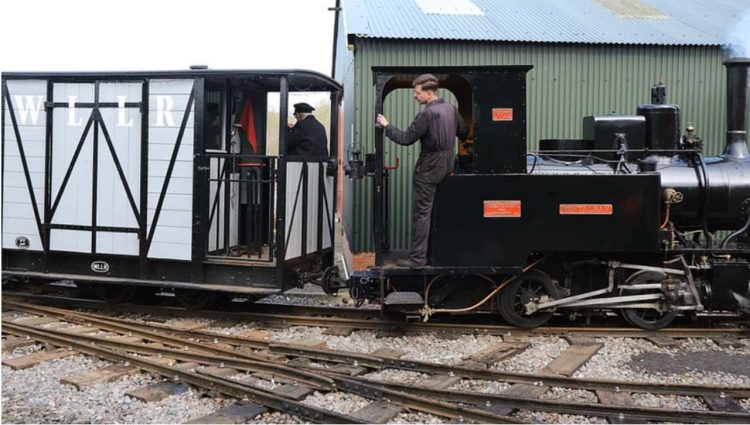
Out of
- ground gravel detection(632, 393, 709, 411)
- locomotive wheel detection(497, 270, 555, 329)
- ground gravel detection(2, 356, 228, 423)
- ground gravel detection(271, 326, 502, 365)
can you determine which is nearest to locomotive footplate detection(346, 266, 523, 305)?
locomotive wheel detection(497, 270, 555, 329)

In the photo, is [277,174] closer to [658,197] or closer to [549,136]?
[658,197]

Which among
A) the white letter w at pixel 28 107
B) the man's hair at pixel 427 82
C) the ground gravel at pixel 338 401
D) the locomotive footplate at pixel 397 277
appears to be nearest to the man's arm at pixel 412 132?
the man's hair at pixel 427 82

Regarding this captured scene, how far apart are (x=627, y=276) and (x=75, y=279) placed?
20.3 feet

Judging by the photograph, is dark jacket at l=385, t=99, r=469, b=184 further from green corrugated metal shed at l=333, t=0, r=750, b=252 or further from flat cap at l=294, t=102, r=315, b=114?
green corrugated metal shed at l=333, t=0, r=750, b=252

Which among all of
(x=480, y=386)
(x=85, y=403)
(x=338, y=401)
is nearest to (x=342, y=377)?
(x=338, y=401)

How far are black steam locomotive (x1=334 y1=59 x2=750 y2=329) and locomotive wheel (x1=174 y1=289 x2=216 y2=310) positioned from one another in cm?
152

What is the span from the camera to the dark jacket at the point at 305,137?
308 inches

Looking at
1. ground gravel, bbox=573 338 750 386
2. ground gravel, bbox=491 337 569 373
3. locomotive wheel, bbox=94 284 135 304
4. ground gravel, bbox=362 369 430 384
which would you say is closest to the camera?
ground gravel, bbox=362 369 430 384

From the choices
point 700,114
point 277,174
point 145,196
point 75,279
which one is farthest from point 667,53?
point 75,279

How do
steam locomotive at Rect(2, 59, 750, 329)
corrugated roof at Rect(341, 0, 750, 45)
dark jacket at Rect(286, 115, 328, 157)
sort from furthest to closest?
corrugated roof at Rect(341, 0, 750, 45) → dark jacket at Rect(286, 115, 328, 157) → steam locomotive at Rect(2, 59, 750, 329)

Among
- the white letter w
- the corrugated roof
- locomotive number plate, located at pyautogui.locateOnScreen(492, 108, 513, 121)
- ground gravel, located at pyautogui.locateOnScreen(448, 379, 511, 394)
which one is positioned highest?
the corrugated roof

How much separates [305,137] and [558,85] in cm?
464

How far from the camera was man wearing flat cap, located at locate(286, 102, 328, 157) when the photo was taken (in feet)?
25.7

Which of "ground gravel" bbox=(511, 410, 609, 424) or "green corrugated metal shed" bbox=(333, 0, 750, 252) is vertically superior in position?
"green corrugated metal shed" bbox=(333, 0, 750, 252)
